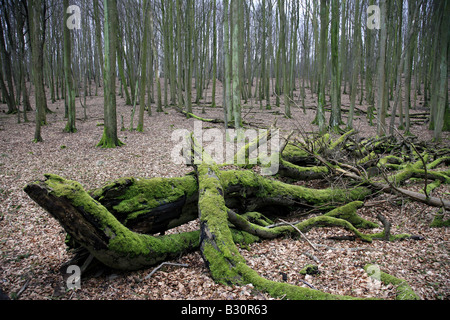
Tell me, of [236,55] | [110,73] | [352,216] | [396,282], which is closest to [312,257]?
[396,282]

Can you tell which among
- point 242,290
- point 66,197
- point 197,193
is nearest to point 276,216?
point 197,193

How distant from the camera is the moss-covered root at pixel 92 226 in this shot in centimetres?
279

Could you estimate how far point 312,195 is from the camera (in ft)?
17.8

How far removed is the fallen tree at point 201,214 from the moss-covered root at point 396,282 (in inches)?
28.0

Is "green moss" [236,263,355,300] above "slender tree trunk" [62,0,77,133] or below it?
below

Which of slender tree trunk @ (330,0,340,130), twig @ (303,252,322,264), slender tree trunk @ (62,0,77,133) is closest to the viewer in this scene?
twig @ (303,252,322,264)

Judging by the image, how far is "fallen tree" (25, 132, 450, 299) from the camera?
292cm

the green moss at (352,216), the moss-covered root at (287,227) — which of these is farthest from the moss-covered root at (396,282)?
the green moss at (352,216)

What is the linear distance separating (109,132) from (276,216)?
7322mm

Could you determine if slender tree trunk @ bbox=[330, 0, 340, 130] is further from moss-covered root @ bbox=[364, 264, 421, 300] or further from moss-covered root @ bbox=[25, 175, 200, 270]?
moss-covered root @ bbox=[25, 175, 200, 270]

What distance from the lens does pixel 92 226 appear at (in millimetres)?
2973

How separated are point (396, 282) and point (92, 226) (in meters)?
3.40

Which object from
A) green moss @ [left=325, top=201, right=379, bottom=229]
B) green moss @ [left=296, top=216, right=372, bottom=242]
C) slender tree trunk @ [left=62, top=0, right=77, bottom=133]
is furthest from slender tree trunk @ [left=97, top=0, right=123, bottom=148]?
green moss @ [left=325, top=201, right=379, bottom=229]

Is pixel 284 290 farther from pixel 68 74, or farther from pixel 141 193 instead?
pixel 68 74
